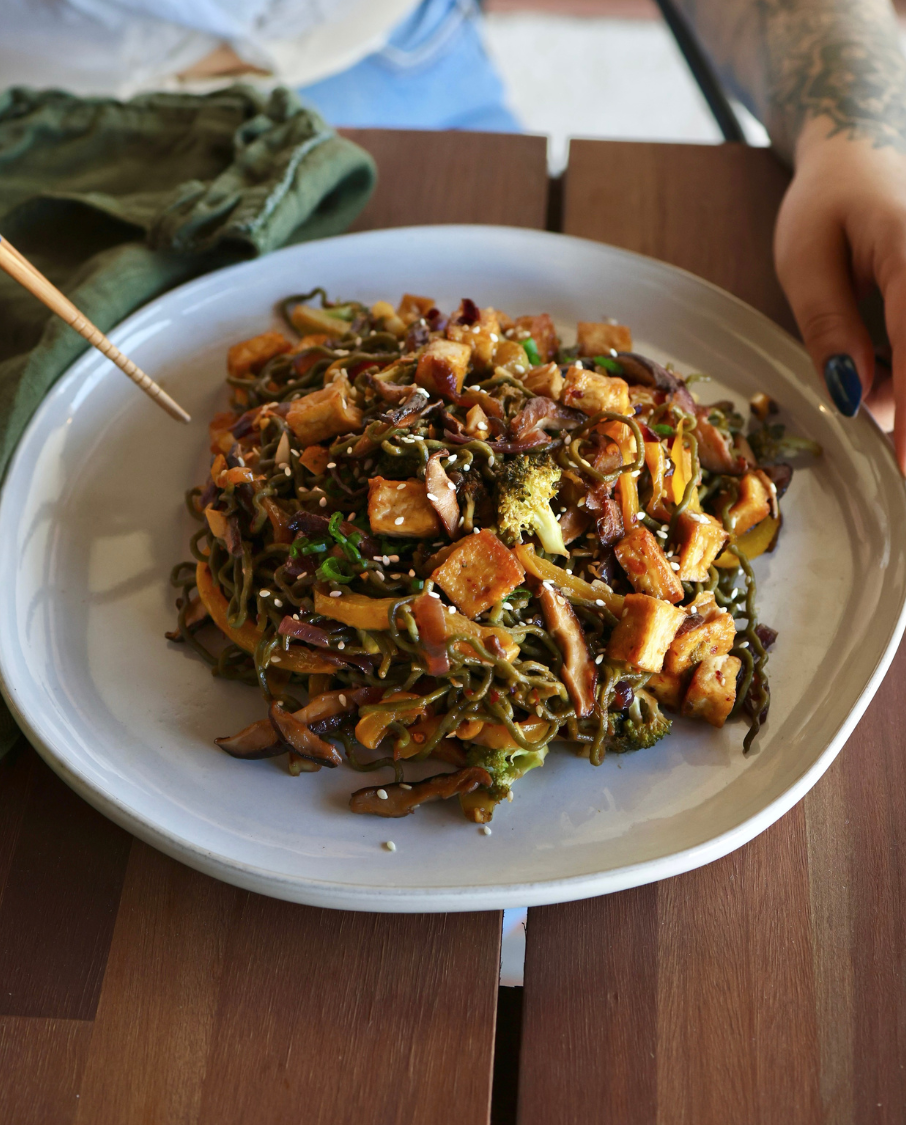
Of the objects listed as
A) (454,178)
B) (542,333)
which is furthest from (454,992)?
(454,178)

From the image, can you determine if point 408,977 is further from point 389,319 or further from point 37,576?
point 389,319

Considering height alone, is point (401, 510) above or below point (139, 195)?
below

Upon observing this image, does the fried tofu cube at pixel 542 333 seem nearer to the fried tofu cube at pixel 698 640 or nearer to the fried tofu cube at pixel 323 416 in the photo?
the fried tofu cube at pixel 323 416

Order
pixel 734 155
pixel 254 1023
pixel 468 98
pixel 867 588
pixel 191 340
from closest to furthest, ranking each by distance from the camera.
A: 1. pixel 254 1023
2. pixel 867 588
3. pixel 191 340
4. pixel 734 155
5. pixel 468 98

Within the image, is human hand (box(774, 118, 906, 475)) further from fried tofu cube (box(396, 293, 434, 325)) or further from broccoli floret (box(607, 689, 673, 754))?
fried tofu cube (box(396, 293, 434, 325))

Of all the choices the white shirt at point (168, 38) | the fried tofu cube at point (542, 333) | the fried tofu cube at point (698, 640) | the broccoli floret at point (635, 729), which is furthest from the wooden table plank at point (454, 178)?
the broccoli floret at point (635, 729)

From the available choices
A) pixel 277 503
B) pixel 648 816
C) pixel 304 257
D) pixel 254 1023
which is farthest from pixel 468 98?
pixel 254 1023

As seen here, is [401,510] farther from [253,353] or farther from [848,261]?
[848,261]
